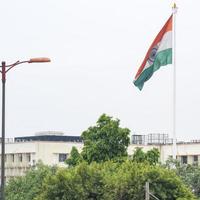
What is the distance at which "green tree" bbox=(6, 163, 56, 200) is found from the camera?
6005 cm

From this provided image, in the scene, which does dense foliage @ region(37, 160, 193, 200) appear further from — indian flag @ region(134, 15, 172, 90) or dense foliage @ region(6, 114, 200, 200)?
indian flag @ region(134, 15, 172, 90)

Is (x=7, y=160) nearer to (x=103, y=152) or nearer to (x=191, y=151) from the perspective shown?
(x=191, y=151)

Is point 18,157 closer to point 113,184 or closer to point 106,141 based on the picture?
point 106,141

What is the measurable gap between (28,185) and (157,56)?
45.2ft

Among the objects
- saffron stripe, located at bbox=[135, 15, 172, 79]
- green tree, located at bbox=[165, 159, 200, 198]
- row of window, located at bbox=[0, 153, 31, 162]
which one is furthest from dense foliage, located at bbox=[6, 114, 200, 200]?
row of window, located at bbox=[0, 153, 31, 162]

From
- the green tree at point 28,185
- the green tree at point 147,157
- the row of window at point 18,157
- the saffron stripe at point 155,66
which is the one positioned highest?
the saffron stripe at point 155,66

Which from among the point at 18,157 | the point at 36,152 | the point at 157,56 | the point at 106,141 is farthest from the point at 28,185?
the point at 18,157

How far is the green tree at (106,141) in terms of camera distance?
52.8 meters

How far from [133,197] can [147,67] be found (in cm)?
1404

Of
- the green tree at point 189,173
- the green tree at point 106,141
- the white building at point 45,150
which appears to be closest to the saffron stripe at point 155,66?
the green tree at point 106,141

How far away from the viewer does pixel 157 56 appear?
56.5 m

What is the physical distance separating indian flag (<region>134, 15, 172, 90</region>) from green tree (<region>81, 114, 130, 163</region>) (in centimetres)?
383

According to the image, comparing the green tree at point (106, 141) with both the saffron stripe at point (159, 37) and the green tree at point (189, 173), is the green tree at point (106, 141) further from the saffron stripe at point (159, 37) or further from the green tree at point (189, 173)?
the green tree at point (189, 173)

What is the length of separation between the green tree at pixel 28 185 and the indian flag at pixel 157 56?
9470 mm
